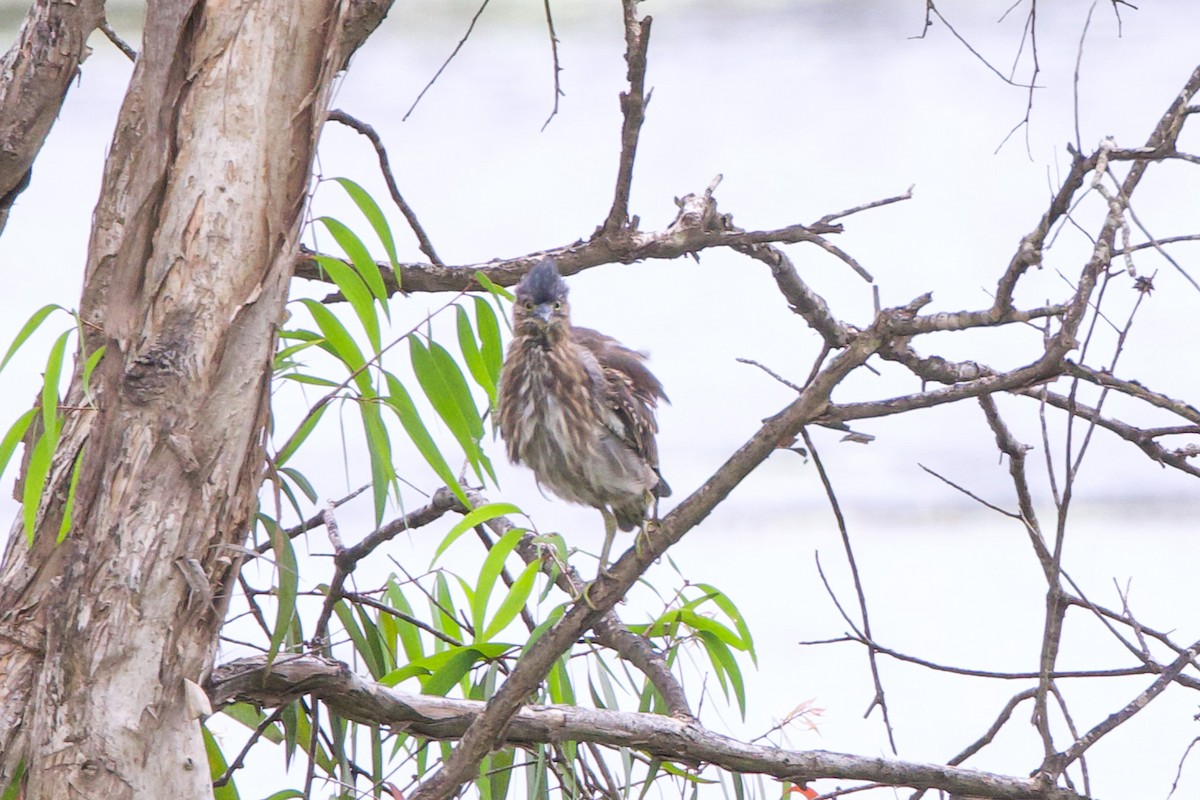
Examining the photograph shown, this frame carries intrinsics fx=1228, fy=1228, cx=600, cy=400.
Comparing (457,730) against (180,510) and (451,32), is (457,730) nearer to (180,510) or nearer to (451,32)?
(180,510)

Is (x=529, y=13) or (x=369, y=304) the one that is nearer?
(x=369, y=304)

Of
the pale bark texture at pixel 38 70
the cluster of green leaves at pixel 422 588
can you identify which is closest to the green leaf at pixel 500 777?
the cluster of green leaves at pixel 422 588

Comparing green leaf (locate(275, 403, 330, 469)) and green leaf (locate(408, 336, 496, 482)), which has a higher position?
green leaf (locate(408, 336, 496, 482))

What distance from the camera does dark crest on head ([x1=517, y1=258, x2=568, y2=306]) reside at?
4.91 feet

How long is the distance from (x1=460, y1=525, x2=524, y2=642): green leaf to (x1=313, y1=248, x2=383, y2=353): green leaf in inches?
8.6

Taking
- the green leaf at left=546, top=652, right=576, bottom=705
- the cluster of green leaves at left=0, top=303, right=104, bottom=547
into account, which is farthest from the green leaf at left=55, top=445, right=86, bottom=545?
the green leaf at left=546, top=652, right=576, bottom=705

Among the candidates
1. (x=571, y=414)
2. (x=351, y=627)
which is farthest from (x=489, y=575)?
(x=571, y=414)

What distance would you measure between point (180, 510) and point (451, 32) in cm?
138

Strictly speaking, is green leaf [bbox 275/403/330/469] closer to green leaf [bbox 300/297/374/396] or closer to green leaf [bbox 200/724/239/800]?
green leaf [bbox 300/297/374/396]

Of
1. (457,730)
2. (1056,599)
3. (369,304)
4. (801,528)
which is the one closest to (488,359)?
(369,304)

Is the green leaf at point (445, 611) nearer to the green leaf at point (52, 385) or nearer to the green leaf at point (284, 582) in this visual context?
the green leaf at point (284, 582)

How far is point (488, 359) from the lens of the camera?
49.1 inches

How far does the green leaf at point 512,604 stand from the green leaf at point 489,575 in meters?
0.01

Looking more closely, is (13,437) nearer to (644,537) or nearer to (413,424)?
(413,424)
